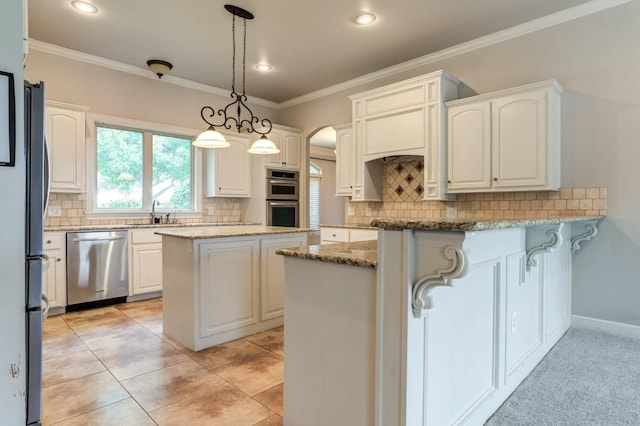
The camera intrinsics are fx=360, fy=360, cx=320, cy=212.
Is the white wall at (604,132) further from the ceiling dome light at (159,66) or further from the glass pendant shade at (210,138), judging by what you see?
the ceiling dome light at (159,66)

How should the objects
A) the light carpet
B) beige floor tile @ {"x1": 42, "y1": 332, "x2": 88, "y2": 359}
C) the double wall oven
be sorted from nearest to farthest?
1. the light carpet
2. beige floor tile @ {"x1": 42, "y1": 332, "x2": 88, "y2": 359}
3. the double wall oven

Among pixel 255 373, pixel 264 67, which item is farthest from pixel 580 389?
pixel 264 67

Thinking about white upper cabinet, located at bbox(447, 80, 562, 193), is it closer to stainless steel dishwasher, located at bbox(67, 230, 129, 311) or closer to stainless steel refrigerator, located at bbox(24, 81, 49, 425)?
stainless steel refrigerator, located at bbox(24, 81, 49, 425)

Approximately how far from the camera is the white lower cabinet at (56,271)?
368cm

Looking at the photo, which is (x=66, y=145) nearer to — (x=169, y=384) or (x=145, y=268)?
(x=145, y=268)

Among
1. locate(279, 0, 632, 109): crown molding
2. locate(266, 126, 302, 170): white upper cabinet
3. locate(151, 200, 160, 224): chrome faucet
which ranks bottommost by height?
locate(151, 200, 160, 224): chrome faucet

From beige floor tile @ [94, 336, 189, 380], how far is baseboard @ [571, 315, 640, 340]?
335 centimetres

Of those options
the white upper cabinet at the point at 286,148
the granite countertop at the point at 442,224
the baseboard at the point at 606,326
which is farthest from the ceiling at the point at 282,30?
the baseboard at the point at 606,326

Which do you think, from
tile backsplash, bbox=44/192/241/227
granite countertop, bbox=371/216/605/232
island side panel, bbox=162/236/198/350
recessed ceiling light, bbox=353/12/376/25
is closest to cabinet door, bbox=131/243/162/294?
tile backsplash, bbox=44/192/241/227

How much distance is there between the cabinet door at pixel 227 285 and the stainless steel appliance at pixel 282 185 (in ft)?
7.71

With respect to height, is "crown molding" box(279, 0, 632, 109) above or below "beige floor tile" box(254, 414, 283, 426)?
above

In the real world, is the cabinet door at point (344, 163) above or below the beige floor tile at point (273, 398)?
above

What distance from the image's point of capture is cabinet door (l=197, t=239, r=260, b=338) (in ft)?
9.36

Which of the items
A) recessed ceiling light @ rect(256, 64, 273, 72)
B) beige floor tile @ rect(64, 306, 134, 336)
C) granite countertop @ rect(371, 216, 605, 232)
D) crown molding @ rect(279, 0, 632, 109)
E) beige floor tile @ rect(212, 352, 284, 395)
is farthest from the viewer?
recessed ceiling light @ rect(256, 64, 273, 72)
